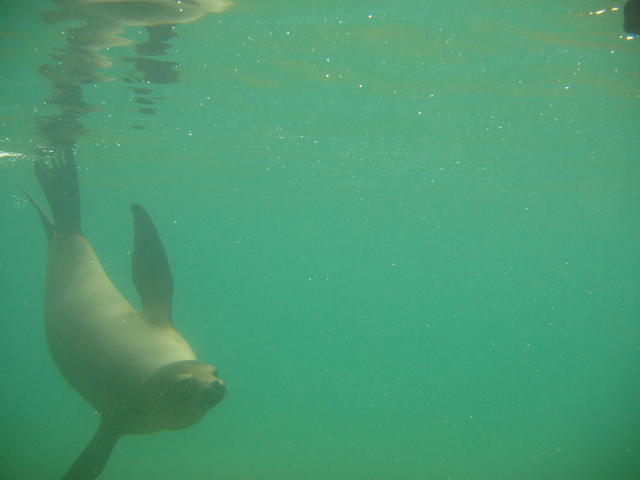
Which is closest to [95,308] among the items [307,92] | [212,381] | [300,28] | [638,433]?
[212,381]

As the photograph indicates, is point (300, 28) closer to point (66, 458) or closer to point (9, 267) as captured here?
point (66, 458)

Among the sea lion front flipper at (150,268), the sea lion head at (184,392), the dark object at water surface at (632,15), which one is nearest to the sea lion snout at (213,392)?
the sea lion head at (184,392)

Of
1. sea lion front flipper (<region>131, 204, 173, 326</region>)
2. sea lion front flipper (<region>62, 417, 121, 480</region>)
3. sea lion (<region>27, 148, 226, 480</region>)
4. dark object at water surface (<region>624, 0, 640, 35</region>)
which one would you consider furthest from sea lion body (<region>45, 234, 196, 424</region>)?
dark object at water surface (<region>624, 0, 640, 35</region>)

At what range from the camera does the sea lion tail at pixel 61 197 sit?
329 inches

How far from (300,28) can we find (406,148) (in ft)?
42.6

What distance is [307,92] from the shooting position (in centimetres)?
1477

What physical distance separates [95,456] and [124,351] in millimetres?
1173

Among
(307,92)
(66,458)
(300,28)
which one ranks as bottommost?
(66,458)

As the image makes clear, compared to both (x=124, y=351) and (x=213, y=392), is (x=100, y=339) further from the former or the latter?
(x=213, y=392)

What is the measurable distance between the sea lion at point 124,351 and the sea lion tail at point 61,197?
84cm

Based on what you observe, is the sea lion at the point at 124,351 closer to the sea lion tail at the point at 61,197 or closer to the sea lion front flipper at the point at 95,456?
the sea lion front flipper at the point at 95,456

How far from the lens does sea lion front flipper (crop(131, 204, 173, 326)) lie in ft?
20.2

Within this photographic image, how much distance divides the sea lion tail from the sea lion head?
407 centimetres

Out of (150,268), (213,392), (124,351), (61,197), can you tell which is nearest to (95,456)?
(124,351)
